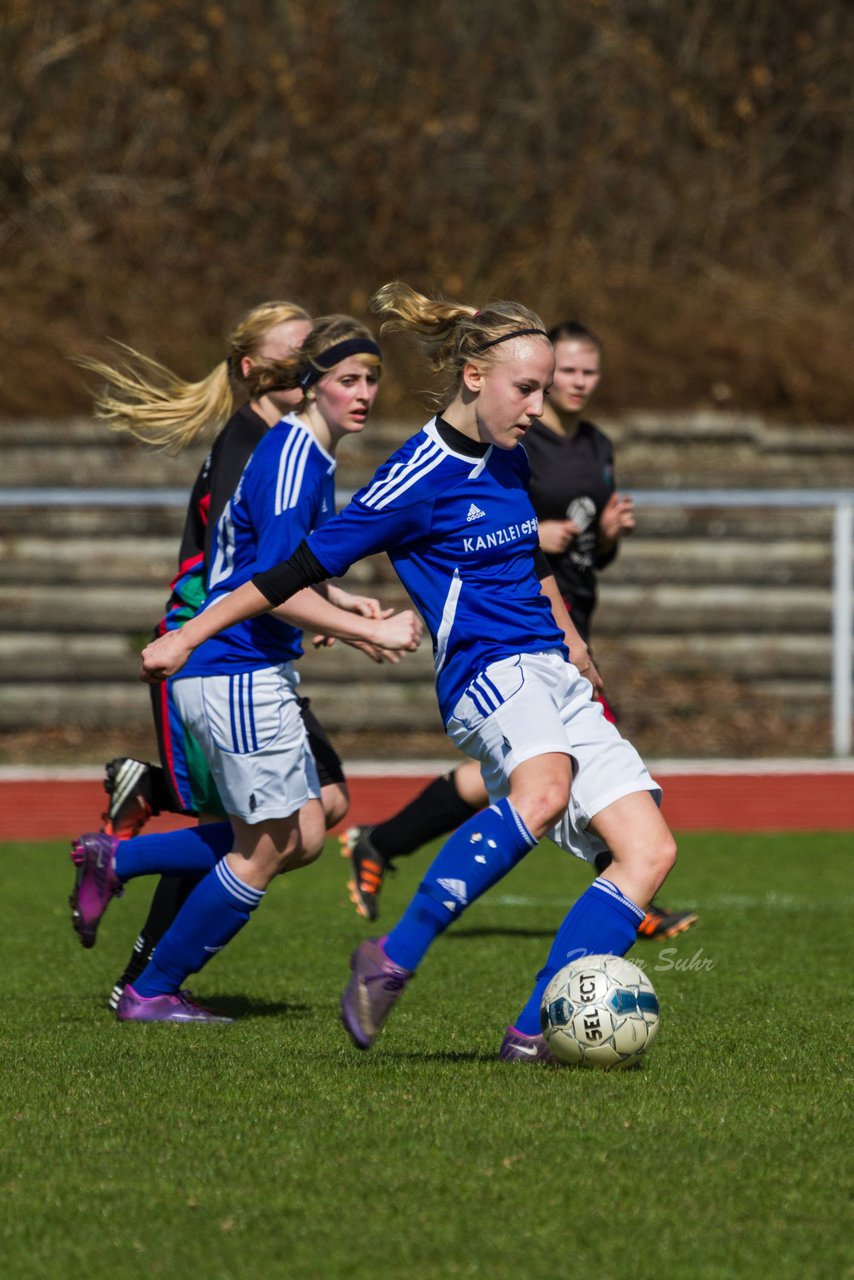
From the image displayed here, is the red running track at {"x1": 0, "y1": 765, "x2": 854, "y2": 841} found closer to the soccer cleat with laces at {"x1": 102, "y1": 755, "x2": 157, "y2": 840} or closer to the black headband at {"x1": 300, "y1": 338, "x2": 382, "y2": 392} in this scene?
the soccer cleat with laces at {"x1": 102, "y1": 755, "x2": 157, "y2": 840}

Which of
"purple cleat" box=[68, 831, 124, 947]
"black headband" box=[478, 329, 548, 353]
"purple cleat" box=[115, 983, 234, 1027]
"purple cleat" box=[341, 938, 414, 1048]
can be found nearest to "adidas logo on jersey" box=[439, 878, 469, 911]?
"purple cleat" box=[341, 938, 414, 1048]

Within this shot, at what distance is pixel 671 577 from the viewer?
15.4 m

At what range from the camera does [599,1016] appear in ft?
13.6

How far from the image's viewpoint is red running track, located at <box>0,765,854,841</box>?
10438 millimetres

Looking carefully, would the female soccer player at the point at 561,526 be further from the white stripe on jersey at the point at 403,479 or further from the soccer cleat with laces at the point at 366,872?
the white stripe on jersey at the point at 403,479

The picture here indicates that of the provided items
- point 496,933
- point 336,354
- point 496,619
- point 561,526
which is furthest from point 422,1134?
point 561,526

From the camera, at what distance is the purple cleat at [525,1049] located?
4332 millimetres

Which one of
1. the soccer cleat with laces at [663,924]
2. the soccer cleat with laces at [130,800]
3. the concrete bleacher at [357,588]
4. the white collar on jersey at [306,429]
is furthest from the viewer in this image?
the concrete bleacher at [357,588]

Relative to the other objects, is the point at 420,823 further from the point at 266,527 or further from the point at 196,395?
the point at 266,527

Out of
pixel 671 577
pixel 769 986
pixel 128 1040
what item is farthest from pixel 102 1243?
pixel 671 577

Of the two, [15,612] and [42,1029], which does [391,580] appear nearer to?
[15,612]

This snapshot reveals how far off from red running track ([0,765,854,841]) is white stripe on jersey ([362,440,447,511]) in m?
6.01

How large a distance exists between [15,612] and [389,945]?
37.2ft

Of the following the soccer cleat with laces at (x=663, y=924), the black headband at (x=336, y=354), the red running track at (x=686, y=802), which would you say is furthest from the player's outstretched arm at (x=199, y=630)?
the red running track at (x=686, y=802)
